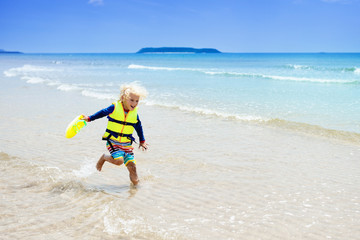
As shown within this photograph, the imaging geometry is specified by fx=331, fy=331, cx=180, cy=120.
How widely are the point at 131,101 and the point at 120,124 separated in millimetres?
378

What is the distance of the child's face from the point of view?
458 cm

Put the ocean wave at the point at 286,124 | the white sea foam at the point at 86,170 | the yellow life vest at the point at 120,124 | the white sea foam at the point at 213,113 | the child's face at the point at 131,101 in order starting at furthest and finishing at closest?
the white sea foam at the point at 213,113 < the ocean wave at the point at 286,124 < the white sea foam at the point at 86,170 < the yellow life vest at the point at 120,124 < the child's face at the point at 131,101

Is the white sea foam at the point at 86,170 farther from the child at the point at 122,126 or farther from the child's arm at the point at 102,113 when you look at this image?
the child's arm at the point at 102,113

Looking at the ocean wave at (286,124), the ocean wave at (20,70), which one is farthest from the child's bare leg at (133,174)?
the ocean wave at (20,70)

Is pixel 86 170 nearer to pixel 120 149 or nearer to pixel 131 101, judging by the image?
pixel 120 149

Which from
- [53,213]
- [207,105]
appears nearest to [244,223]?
[53,213]

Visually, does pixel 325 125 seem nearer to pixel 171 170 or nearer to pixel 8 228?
pixel 171 170

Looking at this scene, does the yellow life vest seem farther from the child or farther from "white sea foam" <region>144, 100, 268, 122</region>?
"white sea foam" <region>144, 100, 268, 122</region>

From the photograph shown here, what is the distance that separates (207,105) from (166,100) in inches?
87.2

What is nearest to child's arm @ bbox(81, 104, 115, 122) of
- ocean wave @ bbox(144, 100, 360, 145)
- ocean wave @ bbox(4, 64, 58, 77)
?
ocean wave @ bbox(144, 100, 360, 145)

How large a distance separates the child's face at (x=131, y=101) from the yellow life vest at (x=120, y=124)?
71 mm

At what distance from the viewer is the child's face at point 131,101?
15.0 ft

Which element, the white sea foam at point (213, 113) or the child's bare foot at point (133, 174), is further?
the white sea foam at point (213, 113)

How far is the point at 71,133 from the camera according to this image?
476cm
